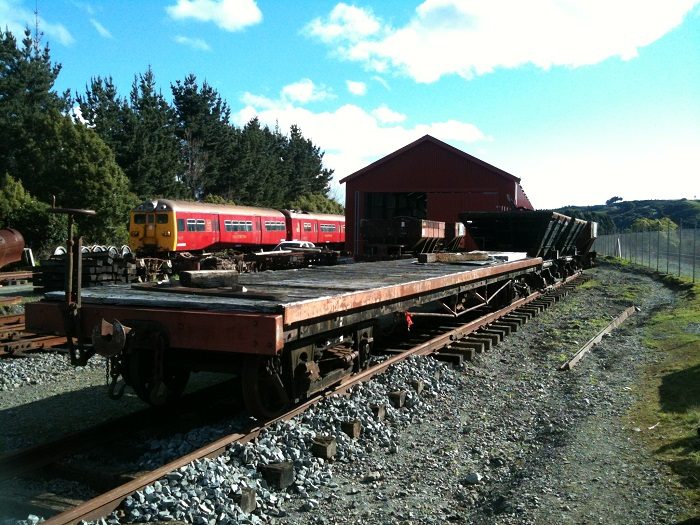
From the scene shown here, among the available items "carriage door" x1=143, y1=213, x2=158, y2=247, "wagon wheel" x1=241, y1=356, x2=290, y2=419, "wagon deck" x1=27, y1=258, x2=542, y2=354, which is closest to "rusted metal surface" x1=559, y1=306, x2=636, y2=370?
"wagon deck" x1=27, y1=258, x2=542, y2=354

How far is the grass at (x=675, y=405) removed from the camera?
466 centimetres

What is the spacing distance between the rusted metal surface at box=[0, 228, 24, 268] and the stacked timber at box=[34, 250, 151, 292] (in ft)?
3.69

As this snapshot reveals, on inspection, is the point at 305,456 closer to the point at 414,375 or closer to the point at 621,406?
the point at 414,375

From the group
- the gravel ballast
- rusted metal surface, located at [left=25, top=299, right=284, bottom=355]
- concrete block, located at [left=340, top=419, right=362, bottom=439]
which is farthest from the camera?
concrete block, located at [left=340, top=419, right=362, bottom=439]

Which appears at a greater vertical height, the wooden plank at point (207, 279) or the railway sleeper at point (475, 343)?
the wooden plank at point (207, 279)

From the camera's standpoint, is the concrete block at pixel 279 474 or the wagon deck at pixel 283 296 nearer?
the concrete block at pixel 279 474

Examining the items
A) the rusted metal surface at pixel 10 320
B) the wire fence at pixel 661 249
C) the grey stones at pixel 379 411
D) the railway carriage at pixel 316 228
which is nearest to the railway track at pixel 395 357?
the grey stones at pixel 379 411

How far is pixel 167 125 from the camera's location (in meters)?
46.0

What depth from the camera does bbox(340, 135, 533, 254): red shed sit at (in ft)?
91.0

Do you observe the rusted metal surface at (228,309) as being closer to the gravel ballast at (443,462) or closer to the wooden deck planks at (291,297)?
the wooden deck planks at (291,297)

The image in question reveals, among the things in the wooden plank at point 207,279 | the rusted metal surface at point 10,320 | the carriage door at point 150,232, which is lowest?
the rusted metal surface at point 10,320

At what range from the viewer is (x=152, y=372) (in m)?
5.04

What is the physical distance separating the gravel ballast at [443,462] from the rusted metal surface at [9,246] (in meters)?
12.1

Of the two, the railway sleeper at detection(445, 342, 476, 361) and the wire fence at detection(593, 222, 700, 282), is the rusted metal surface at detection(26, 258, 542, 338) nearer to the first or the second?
the railway sleeper at detection(445, 342, 476, 361)
